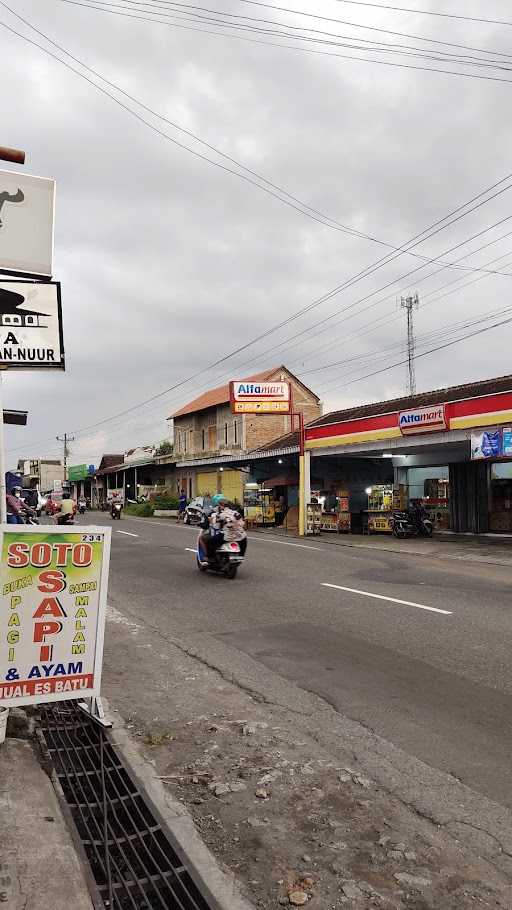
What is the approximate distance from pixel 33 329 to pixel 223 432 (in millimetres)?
42623

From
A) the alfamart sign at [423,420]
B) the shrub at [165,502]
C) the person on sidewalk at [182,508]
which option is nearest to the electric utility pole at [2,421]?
the alfamart sign at [423,420]

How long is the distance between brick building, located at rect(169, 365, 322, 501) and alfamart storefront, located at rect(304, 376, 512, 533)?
1203 cm

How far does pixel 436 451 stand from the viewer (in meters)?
25.6

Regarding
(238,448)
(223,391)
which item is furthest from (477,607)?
(223,391)

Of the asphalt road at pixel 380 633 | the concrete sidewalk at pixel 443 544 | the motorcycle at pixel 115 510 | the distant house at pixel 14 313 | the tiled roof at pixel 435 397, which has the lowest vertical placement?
the asphalt road at pixel 380 633

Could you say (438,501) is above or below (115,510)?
above

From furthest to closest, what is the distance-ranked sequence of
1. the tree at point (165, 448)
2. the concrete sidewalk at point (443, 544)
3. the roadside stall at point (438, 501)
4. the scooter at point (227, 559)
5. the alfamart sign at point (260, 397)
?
the tree at point (165, 448), the alfamart sign at point (260, 397), the roadside stall at point (438, 501), the concrete sidewalk at point (443, 544), the scooter at point (227, 559)

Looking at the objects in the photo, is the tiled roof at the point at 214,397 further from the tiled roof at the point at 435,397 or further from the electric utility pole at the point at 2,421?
the electric utility pole at the point at 2,421

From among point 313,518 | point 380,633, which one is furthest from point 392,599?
point 313,518

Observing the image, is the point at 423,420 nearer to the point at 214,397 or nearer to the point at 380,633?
the point at 380,633

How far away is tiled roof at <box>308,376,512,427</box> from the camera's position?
→ 20578mm

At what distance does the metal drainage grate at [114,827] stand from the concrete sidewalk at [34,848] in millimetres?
141

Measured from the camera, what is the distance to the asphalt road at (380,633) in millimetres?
4701

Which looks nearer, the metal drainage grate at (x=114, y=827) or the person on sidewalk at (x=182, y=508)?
the metal drainage grate at (x=114, y=827)
